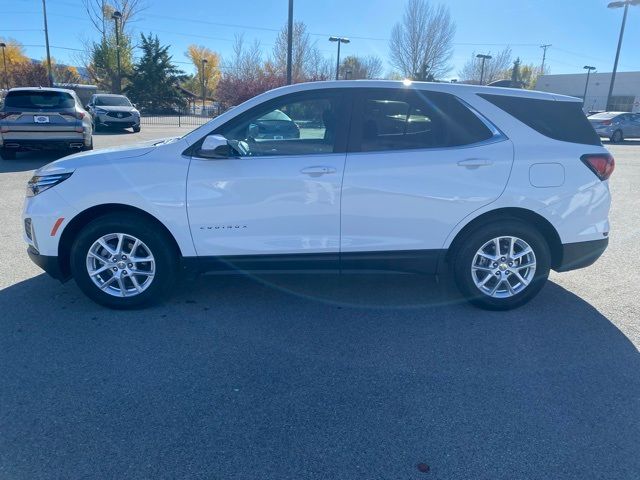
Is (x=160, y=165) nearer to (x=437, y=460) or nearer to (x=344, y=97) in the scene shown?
(x=344, y=97)

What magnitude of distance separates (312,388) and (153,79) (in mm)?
49520

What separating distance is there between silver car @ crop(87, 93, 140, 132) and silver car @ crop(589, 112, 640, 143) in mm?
22787

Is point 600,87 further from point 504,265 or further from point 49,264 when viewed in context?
point 49,264

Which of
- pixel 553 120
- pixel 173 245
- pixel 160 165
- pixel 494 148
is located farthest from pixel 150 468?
pixel 553 120

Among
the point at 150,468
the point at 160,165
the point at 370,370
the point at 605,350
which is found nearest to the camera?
the point at 150,468

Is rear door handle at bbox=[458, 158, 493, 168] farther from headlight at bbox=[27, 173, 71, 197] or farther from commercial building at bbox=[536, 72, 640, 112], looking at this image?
commercial building at bbox=[536, 72, 640, 112]

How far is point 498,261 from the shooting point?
13.6 ft

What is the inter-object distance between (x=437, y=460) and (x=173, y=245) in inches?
102

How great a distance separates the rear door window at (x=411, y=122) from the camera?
397 centimetres

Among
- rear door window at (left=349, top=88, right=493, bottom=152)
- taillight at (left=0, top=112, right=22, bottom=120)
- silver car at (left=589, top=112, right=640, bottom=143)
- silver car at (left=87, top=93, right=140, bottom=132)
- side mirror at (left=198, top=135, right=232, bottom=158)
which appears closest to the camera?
side mirror at (left=198, top=135, right=232, bottom=158)

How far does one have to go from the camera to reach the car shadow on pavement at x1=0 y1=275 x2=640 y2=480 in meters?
2.44

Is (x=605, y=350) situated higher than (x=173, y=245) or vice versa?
(x=173, y=245)

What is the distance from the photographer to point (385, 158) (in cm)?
390

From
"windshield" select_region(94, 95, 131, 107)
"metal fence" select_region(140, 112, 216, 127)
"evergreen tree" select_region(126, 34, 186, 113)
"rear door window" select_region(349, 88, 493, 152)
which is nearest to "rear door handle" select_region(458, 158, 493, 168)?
"rear door window" select_region(349, 88, 493, 152)
